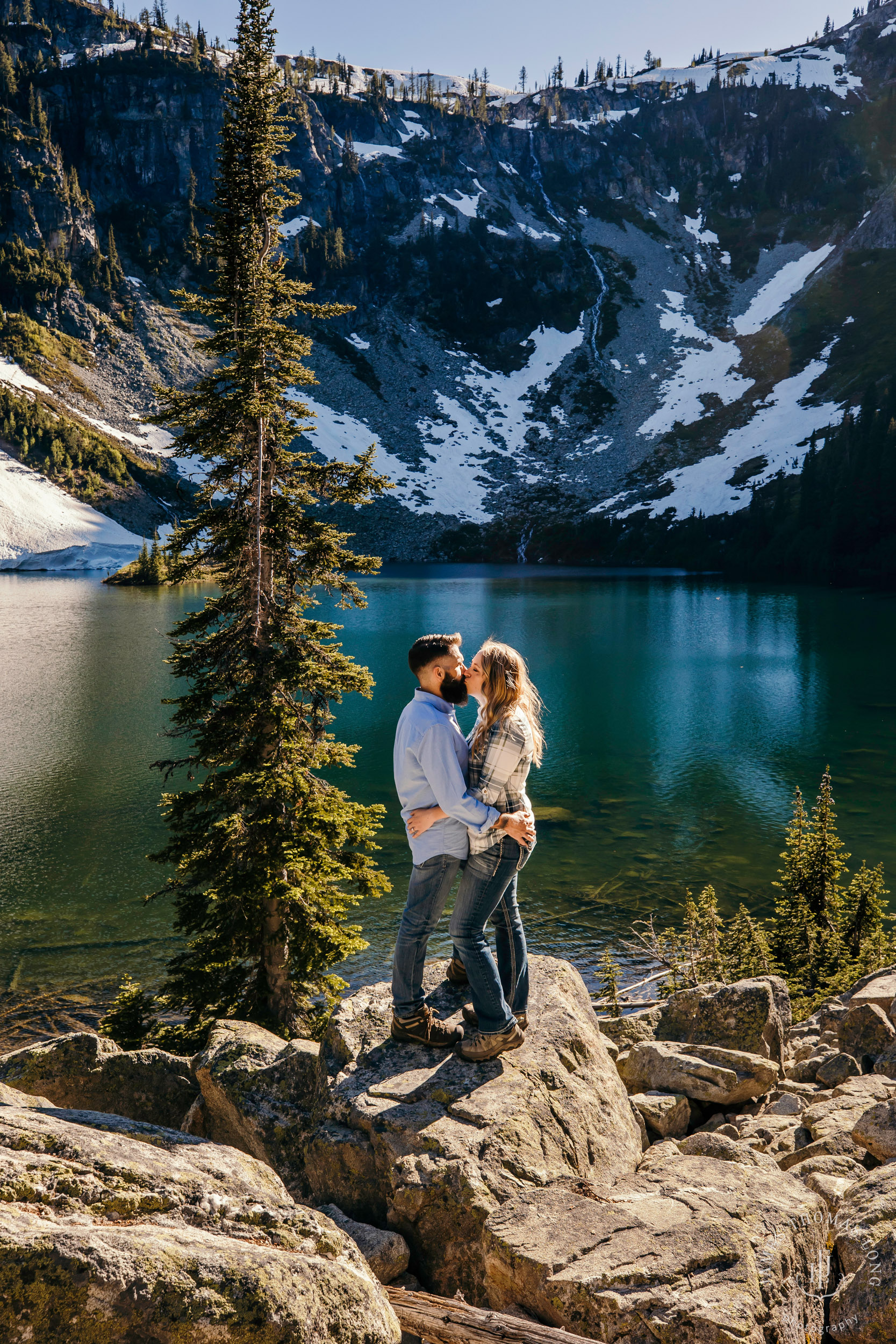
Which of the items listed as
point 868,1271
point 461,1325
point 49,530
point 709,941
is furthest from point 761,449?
point 461,1325

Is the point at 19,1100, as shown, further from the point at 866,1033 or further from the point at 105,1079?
the point at 866,1033

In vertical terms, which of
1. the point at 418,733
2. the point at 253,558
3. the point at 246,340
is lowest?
the point at 418,733

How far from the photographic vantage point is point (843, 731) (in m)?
30.8

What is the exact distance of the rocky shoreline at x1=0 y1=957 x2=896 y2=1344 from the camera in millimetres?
2762

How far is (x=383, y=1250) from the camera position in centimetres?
416

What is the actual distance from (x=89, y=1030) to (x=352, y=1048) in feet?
31.1

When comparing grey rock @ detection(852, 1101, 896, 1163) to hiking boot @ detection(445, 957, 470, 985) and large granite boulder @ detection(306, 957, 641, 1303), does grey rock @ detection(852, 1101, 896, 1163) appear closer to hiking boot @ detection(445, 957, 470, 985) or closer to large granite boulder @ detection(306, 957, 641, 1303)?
large granite boulder @ detection(306, 957, 641, 1303)

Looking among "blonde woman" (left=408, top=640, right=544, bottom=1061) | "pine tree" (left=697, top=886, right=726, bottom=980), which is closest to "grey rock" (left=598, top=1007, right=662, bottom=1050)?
"pine tree" (left=697, top=886, right=726, bottom=980)

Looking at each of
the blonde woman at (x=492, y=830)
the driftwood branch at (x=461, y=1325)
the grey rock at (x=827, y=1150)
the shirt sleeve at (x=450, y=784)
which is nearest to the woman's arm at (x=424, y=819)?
the blonde woman at (x=492, y=830)

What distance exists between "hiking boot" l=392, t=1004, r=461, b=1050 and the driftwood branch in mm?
1592

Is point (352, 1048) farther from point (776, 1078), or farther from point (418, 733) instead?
point (776, 1078)

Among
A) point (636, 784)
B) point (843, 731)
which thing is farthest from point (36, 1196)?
point (843, 731)

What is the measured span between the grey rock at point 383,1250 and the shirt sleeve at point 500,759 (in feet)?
8.06

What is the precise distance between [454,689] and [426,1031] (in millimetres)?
2363
